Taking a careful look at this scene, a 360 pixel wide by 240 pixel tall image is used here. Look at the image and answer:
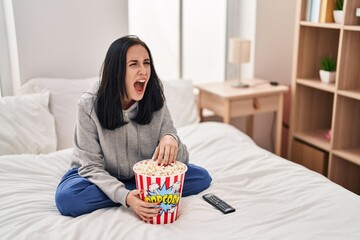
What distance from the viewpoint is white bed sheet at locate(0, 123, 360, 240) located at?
132cm

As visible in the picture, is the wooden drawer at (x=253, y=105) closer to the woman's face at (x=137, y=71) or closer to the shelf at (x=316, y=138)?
the shelf at (x=316, y=138)

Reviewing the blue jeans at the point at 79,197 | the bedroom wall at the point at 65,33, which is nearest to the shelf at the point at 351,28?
the bedroom wall at the point at 65,33

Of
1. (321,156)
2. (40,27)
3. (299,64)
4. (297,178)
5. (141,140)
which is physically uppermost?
(40,27)

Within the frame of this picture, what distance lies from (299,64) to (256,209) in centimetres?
128

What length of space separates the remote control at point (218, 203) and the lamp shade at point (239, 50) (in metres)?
1.15

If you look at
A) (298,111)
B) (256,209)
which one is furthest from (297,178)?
(298,111)

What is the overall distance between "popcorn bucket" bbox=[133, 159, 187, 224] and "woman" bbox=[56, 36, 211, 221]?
3 centimetres

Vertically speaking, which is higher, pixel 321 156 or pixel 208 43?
pixel 208 43

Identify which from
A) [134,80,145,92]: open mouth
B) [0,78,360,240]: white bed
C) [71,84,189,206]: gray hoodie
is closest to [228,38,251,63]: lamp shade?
[0,78,360,240]: white bed

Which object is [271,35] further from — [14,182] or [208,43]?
[14,182]

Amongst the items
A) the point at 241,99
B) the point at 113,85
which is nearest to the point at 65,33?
the point at 113,85

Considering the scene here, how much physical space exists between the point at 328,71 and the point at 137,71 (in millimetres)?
1302

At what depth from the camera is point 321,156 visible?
95.3 inches

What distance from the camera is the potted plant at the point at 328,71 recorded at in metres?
2.35
